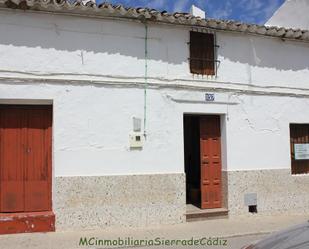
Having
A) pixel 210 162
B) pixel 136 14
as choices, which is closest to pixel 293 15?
pixel 210 162

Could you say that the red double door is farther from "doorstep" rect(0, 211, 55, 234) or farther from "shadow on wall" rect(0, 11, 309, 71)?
"shadow on wall" rect(0, 11, 309, 71)

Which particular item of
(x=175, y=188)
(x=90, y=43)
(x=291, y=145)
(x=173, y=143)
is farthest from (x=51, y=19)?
(x=291, y=145)

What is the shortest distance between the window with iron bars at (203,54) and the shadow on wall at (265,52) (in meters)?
0.24

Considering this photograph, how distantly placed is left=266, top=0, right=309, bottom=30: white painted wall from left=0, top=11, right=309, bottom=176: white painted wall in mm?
2389

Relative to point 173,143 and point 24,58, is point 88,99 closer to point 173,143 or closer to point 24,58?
point 24,58

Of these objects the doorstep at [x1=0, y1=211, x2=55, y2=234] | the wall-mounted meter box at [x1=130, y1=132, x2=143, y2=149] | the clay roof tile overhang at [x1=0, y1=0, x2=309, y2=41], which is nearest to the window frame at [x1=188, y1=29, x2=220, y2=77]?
the clay roof tile overhang at [x1=0, y1=0, x2=309, y2=41]

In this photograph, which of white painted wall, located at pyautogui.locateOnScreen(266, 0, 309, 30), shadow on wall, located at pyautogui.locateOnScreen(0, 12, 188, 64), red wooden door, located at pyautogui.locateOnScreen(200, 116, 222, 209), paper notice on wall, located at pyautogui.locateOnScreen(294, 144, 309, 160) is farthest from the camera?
white painted wall, located at pyautogui.locateOnScreen(266, 0, 309, 30)

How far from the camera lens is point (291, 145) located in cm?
1105

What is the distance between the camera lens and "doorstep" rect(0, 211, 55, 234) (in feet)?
26.9

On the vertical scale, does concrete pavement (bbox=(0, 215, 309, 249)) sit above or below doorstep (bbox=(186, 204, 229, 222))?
below

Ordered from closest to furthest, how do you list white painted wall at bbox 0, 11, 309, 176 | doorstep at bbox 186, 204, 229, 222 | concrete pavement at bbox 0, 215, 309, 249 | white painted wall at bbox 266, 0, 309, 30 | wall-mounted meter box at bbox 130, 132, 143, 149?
concrete pavement at bbox 0, 215, 309, 249, white painted wall at bbox 0, 11, 309, 176, wall-mounted meter box at bbox 130, 132, 143, 149, doorstep at bbox 186, 204, 229, 222, white painted wall at bbox 266, 0, 309, 30

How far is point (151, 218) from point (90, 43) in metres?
3.88

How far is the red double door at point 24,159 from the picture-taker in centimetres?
856

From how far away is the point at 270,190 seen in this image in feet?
34.6
